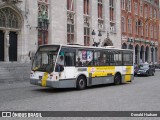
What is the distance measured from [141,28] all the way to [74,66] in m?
36.8

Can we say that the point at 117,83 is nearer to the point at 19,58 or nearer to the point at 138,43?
the point at 19,58

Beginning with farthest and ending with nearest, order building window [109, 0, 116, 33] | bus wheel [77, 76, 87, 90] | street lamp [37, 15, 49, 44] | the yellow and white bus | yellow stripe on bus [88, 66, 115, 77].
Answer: building window [109, 0, 116, 33] → street lamp [37, 15, 49, 44] → yellow stripe on bus [88, 66, 115, 77] → bus wheel [77, 76, 87, 90] → the yellow and white bus

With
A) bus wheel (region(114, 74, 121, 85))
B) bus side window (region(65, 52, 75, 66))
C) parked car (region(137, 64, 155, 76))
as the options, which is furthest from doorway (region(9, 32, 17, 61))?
parked car (region(137, 64, 155, 76))

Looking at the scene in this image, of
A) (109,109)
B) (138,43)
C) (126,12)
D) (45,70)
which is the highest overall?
(126,12)

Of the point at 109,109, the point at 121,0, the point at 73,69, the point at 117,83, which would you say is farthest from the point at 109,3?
the point at 109,109

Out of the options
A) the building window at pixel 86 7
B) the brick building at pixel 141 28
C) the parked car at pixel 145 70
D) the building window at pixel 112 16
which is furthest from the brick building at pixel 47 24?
the parked car at pixel 145 70

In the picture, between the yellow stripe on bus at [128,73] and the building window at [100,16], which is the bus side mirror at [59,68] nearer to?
the yellow stripe on bus at [128,73]

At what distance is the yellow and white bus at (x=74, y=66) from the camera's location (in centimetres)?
1532

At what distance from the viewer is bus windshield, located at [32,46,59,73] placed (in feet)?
50.4

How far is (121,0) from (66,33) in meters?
15.5

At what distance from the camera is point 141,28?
50.9 metres

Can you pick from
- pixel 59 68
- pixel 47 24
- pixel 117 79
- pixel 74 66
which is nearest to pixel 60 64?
pixel 59 68

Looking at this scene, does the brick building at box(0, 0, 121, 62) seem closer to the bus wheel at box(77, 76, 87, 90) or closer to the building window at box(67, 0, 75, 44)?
the building window at box(67, 0, 75, 44)

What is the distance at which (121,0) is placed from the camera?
1748 inches
